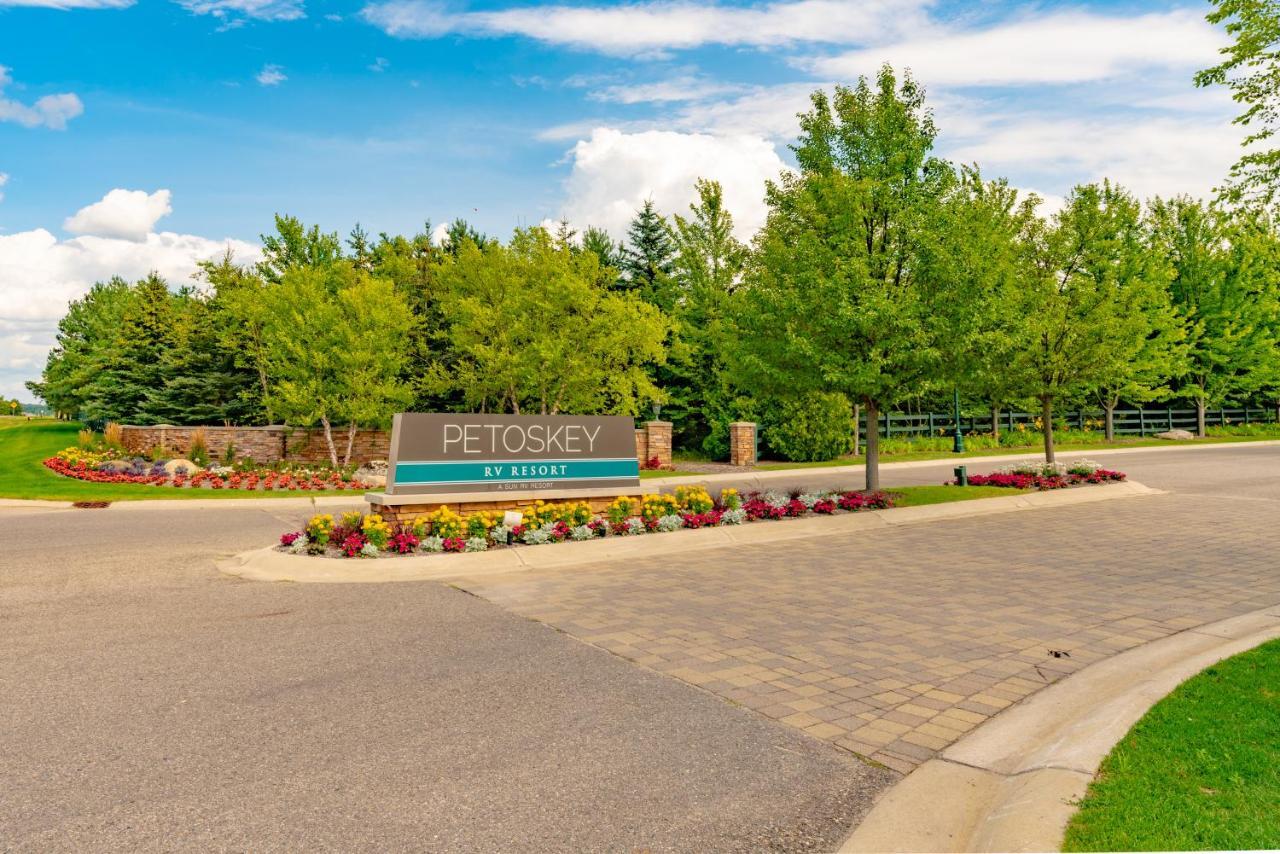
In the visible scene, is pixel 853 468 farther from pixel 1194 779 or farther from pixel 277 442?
pixel 1194 779

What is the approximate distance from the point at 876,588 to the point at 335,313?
70.3 ft

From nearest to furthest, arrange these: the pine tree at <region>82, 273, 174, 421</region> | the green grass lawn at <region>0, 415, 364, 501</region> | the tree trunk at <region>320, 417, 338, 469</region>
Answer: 1. the green grass lawn at <region>0, 415, 364, 501</region>
2. the tree trunk at <region>320, 417, 338, 469</region>
3. the pine tree at <region>82, 273, 174, 421</region>

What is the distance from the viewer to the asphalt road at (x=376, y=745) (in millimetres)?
3584

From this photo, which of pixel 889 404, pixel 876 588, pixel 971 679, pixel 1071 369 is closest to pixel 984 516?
pixel 889 404

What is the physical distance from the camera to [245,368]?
33.7 meters

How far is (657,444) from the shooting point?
91.8 feet

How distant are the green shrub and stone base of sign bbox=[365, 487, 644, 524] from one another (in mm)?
16745

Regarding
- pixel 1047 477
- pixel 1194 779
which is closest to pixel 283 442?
pixel 1047 477

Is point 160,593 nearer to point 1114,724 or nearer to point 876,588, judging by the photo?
point 876,588

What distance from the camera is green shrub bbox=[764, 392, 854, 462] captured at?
2881 cm

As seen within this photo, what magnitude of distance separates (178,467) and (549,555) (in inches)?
690

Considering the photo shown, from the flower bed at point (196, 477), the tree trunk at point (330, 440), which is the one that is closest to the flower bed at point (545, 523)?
the flower bed at point (196, 477)

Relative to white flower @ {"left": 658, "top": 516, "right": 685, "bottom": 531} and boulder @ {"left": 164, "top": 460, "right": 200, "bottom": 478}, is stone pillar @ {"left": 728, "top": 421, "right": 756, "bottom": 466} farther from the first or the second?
boulder @ {"left": 164, "top": 460, "right": 200, "bottom": 478}

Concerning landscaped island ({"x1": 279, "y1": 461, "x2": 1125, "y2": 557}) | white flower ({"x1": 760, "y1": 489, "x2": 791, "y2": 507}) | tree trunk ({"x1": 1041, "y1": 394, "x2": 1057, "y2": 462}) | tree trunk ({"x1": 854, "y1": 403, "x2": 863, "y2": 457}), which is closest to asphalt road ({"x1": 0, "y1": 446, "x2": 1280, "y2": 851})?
landscaped island ({"x1": 279, "y1": 461, "x2": 1125, "y2": 557})
